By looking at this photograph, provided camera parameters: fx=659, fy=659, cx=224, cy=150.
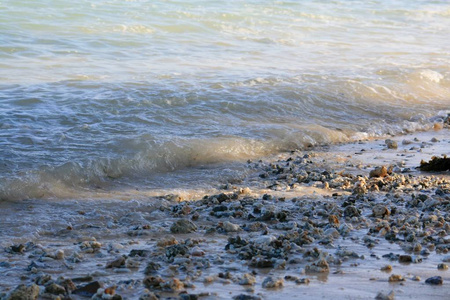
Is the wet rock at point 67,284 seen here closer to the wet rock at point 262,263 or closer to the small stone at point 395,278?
the wet rock at point 262,263

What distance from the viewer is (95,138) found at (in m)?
7.70

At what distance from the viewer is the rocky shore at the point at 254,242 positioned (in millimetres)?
3896

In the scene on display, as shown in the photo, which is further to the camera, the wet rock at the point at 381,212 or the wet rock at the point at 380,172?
the wet rock at the point at 380,172

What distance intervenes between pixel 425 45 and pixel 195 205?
12.2m

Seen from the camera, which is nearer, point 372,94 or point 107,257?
point 107,257

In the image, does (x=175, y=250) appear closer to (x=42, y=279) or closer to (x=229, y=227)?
(x=229, y=227)

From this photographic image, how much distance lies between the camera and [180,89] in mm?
10016

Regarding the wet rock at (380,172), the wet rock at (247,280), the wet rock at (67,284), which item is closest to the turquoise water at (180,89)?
the wet rock at (380,172)

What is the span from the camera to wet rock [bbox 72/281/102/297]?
383cm

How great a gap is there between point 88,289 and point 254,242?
1.34 meters

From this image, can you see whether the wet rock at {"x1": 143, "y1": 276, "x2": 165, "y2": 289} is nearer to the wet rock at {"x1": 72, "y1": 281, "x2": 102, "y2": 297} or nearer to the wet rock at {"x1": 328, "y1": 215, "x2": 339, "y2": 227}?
the wet rock at {"x1": 72, "y1": 281, "x2": 102, "y2": 297}

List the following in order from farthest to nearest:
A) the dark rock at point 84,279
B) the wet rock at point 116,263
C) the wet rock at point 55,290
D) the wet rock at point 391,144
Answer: the wet rock at point 391,144 → the wet rock at point 116,263 → the dark rock at point 84,279 → the wet rock at point 55,290

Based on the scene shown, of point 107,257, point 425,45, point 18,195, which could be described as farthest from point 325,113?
point 425,45

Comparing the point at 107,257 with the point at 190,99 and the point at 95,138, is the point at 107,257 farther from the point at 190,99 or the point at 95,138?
the point at 190,99
